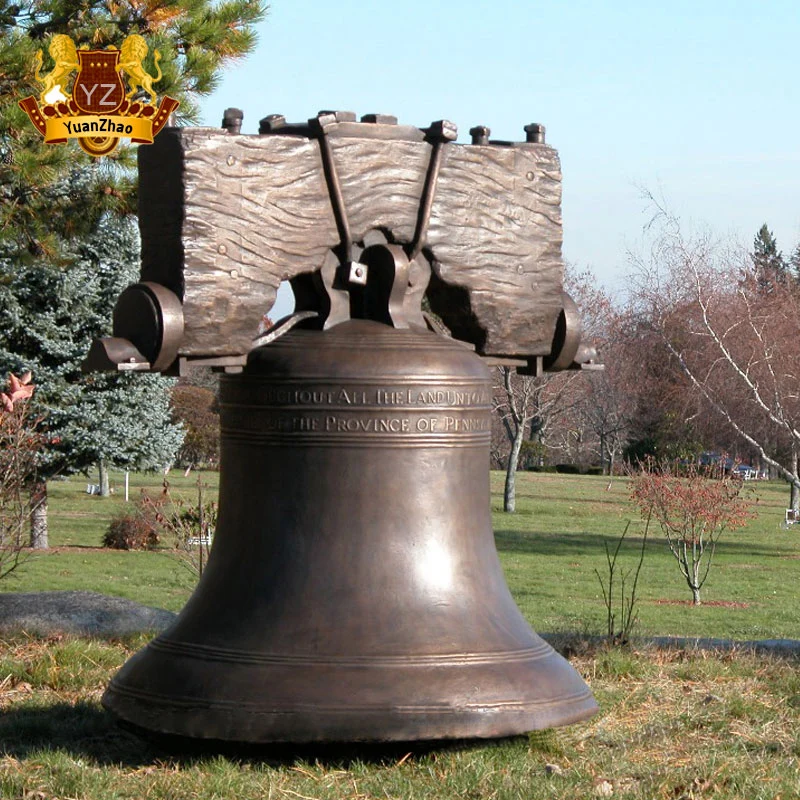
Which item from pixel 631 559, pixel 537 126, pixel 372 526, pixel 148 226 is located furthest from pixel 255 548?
pixel 631 559

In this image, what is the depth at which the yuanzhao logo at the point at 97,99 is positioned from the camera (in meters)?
8.71

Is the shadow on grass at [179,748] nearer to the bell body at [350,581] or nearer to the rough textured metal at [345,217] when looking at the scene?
the bell body at [350,581]

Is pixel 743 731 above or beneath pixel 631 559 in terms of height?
above

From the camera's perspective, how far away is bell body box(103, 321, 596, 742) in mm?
3928

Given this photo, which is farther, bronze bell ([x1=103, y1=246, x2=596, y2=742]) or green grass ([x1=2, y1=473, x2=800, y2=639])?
green grass ([x1=2, y1=473, x2=800, y2=639])

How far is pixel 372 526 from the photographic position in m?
4.16

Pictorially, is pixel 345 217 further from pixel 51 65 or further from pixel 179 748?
pixel 51 65

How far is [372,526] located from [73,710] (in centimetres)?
162

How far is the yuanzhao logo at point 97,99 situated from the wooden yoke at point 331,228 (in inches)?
182

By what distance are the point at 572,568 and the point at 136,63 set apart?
41.9ft

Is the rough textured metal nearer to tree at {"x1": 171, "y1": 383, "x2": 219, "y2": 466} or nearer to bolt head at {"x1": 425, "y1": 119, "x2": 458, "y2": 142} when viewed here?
bolt head at {"x1": 425, "y1": 119, "x2": 458, "y2": 142}

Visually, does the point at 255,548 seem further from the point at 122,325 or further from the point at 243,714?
the point at 122,325

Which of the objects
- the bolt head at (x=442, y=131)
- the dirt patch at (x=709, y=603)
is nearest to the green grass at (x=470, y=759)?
the bolt head at (x=442, y=131)

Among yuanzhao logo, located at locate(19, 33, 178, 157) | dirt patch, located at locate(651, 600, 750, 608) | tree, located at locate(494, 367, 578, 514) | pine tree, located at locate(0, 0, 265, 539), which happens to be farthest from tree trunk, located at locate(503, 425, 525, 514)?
yuanzhao logo, located at locate(19, 33, 178, 157)
